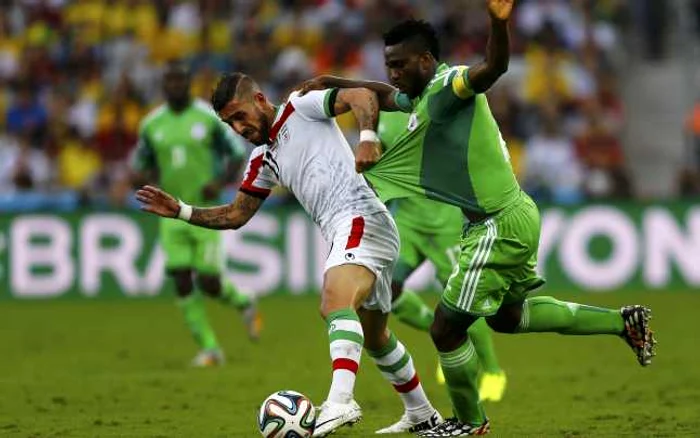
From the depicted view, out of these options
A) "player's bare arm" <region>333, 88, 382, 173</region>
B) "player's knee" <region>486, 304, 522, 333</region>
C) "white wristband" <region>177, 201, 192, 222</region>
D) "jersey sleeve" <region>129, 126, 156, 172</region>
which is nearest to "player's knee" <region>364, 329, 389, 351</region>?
"player's knee" <region>486, 304, 522, 333</region>

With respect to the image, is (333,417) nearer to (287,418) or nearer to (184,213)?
(287,418)

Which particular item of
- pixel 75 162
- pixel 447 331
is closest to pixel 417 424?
pixel 447 331

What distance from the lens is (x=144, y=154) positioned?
1420 cm

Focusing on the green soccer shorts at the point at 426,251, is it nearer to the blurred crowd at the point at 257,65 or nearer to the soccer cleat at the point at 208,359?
the soccer cleat at the point at 208,359

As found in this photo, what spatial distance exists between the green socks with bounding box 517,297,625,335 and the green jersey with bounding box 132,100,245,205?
5.74 m

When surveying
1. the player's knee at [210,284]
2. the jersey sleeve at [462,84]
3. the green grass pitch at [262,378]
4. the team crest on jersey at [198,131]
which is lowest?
the green grass pitch at [262,378]

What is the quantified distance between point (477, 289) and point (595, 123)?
49.5 feet

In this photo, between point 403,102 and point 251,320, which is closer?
point 403,102

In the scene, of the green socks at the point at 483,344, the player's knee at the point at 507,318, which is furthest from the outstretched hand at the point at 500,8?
the green socks at the point at 483,344

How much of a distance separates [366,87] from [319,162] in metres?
0.54

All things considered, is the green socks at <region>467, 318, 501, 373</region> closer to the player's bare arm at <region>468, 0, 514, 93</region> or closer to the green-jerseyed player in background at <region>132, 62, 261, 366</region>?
the player's bare arm at <region>468, 0, 514, 93</region>

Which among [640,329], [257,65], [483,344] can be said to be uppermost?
[257,65]

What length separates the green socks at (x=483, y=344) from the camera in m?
10.9

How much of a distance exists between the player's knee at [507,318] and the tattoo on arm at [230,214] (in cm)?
164
